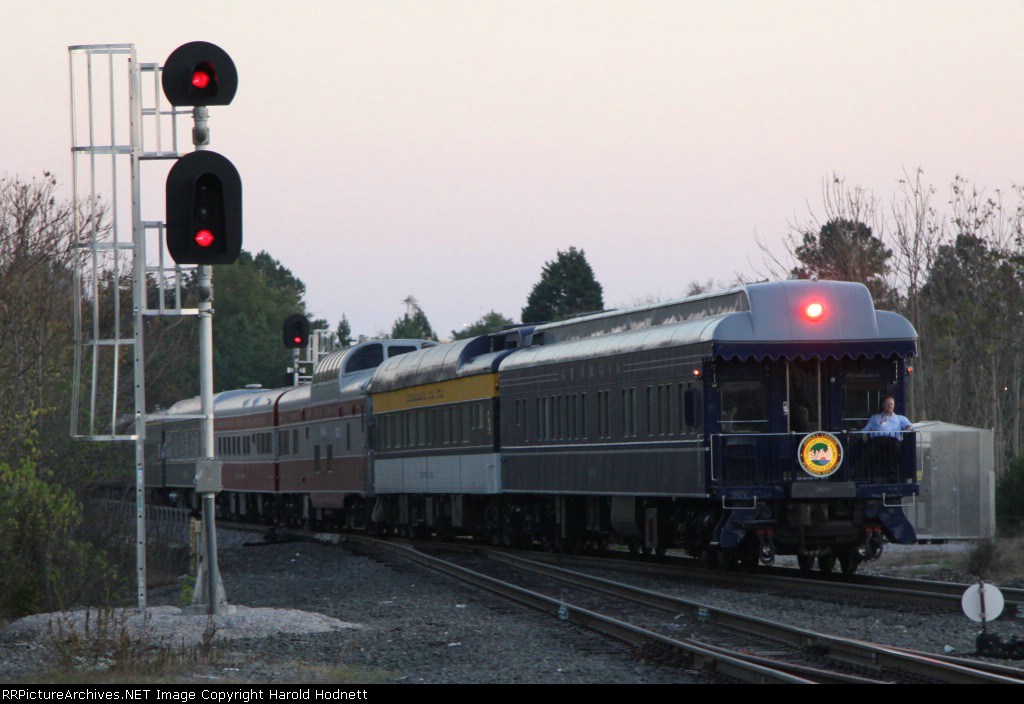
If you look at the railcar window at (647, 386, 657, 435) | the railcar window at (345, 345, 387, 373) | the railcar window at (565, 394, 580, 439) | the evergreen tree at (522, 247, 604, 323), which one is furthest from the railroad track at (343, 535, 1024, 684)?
the evergreen tree at (522, 247, 604, 323)

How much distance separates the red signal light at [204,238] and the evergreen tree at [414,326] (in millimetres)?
135311

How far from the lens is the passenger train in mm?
19016

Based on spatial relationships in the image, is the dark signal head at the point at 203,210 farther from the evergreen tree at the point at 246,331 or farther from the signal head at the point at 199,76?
the evergreen tree at the point at 246,331

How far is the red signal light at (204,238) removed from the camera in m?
→ 14.5

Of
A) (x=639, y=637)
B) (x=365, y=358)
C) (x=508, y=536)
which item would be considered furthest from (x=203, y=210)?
(x=365, y=358)

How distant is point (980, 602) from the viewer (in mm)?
12188

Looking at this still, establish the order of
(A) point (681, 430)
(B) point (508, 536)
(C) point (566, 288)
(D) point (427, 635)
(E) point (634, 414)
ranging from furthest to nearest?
1. (C) point (566, 288)
2. (B) point (508, 536)
3. (E) point (634, 414)
4. (A) point (681, 430)
5. (D) point (427, 635)

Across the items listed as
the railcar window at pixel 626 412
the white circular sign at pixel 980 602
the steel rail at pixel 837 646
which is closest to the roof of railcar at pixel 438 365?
the railcar window at pixel 626 412

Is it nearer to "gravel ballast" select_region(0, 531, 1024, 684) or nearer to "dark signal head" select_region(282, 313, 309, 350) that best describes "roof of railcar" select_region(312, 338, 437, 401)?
"dark signal head" select_region(282, 313, 309, 350)

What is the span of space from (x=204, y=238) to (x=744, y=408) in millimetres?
7302

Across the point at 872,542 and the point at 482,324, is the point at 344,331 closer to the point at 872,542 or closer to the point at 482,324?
the point at 482,324

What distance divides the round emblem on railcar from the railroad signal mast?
6893 mm

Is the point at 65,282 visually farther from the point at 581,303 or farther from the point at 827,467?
the point at 581,303
